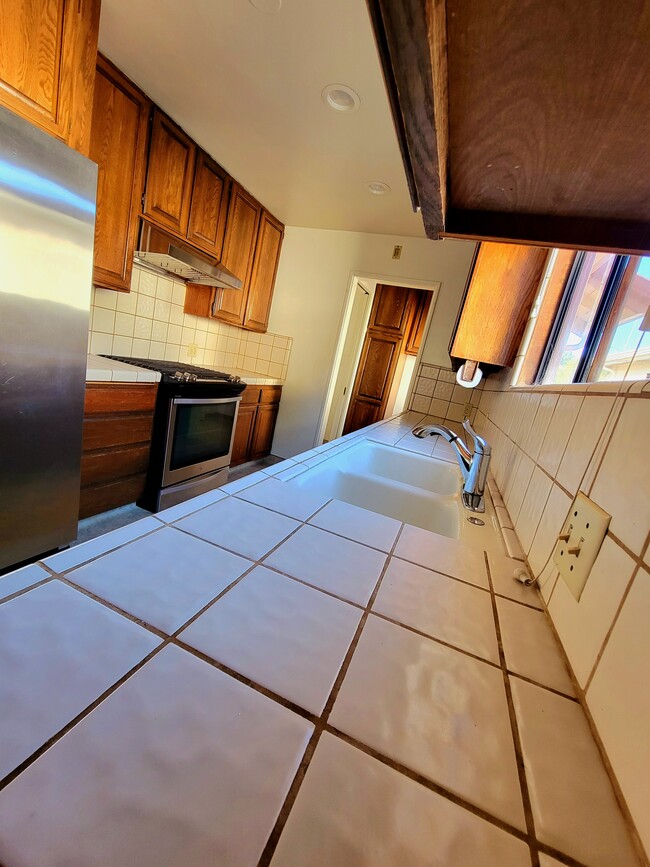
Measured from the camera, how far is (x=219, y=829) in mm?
205

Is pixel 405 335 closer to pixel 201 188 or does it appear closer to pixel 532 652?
pixel 201 188

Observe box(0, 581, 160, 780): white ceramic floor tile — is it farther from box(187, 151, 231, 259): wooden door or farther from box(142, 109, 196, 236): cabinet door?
box(187, 151, 231, 259): wooden door

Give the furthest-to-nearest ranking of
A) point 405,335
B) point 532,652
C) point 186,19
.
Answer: point 405,335, point 186,19, point 532,652

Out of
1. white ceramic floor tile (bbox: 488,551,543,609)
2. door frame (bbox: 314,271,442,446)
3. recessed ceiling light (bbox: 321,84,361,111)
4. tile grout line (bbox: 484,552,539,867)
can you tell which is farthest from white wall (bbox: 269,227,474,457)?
tile grout line (bbox: 484,552,539,867)

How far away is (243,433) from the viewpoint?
300cm

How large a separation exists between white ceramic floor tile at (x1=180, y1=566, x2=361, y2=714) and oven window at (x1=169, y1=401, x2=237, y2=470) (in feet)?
5.92

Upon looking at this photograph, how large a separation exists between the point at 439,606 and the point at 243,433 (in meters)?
2.70

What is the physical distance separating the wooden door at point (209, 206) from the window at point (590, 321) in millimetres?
2037

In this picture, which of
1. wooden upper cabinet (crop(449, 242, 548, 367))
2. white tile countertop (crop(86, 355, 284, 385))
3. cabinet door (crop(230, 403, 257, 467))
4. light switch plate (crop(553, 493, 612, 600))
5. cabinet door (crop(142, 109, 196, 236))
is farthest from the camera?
cabinet door (crop(230, 403, 257, 467))

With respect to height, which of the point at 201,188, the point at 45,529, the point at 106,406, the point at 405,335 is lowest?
the point at 45,529

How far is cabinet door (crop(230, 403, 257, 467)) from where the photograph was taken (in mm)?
2891

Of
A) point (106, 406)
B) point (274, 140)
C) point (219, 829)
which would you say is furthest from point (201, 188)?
point (219, 829)

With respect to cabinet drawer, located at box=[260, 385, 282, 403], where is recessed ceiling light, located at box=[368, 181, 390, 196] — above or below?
above

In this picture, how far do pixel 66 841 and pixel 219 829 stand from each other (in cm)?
8
